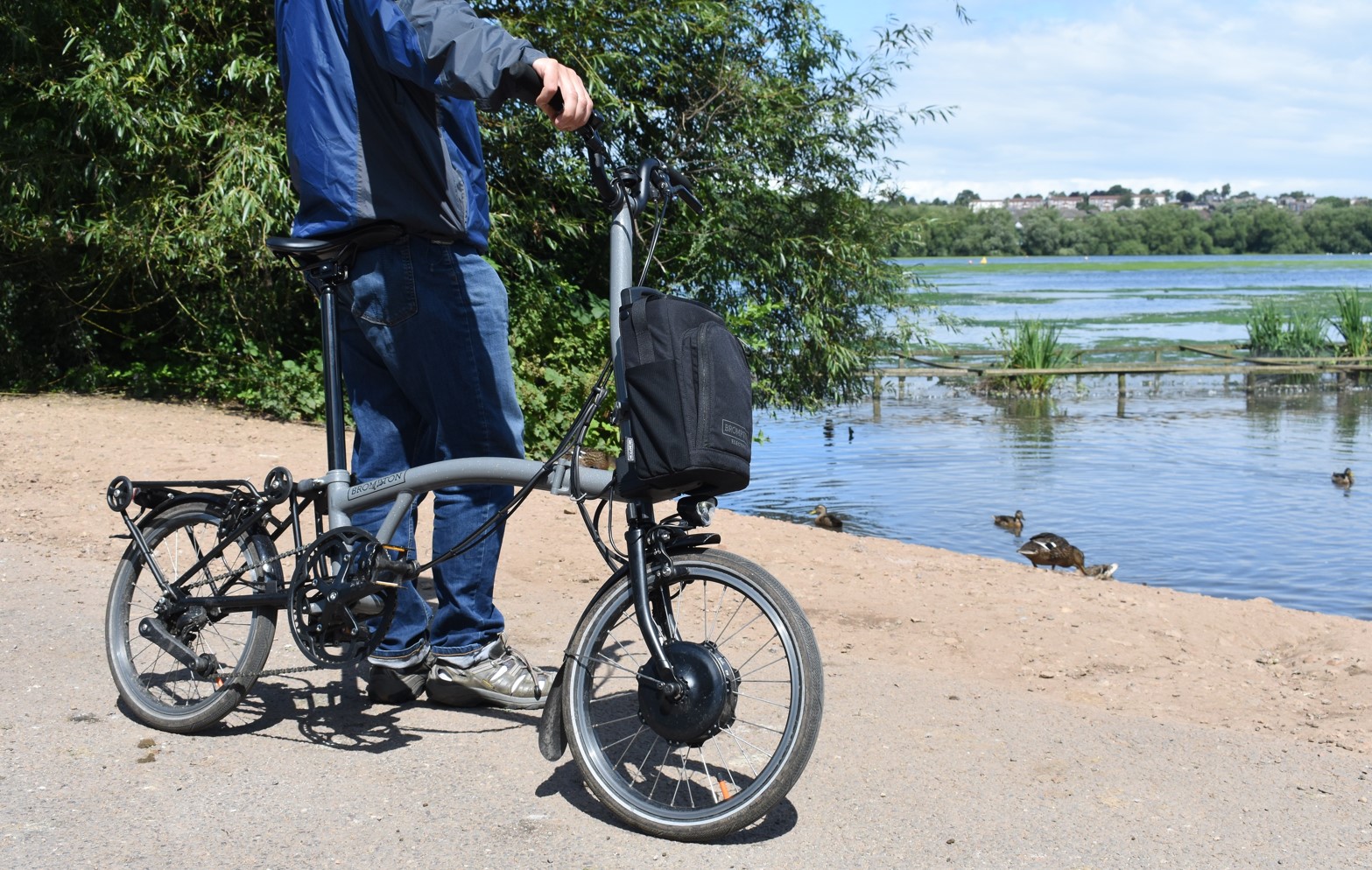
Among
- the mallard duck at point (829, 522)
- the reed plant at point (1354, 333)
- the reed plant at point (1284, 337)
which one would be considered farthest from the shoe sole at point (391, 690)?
the reed plant at point (1284, 337)

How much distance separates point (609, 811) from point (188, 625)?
1514 mm

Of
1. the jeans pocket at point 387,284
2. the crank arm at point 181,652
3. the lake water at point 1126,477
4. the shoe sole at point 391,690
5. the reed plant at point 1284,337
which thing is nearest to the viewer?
the jeans pocket at point 387,284

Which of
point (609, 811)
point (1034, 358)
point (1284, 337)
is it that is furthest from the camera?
point (1284, 337)

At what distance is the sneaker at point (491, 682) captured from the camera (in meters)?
3.94

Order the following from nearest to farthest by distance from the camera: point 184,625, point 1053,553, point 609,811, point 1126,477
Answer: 1. point 609,811
2. point 184,625
3. point 1053,553
4. point 1126,477

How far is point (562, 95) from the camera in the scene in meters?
2.96

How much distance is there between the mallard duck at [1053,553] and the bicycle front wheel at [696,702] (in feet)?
21.0

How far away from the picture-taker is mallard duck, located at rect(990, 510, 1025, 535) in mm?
11234

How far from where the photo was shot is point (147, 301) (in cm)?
1245

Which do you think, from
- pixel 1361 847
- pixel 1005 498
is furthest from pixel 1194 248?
pixel 1361 847

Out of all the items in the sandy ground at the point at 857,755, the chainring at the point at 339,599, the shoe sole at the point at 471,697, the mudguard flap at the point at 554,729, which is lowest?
the sandy ground at the point at 857,755

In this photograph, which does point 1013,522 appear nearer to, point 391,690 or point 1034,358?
point 391,690

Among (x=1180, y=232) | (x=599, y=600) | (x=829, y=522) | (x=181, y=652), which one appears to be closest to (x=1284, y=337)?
(x=829, y=522)

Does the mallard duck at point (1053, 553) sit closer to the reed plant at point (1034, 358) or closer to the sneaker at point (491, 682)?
the sneaker at point (491, 682)
